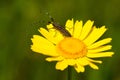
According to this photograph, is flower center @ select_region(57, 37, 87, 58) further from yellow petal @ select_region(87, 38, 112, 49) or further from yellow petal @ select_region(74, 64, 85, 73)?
yellow petal @ select_region(74, 64, 85, 73)

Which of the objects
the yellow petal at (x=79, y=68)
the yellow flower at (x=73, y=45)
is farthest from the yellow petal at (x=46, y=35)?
the yellow petal at (x=79, y=68)

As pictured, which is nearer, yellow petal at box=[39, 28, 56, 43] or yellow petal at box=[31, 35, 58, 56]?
yellow petal at box=[31, 35, 58, 56]

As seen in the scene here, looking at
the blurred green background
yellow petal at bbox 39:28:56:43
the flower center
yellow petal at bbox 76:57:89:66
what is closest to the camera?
yellow petal at bbox 76:57:89:66

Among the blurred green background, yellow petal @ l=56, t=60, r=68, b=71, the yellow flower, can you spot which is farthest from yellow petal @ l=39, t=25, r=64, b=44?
the blurred green background

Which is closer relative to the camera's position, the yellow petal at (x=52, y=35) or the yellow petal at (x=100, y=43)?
the yellow petal at (x=100, y=43)

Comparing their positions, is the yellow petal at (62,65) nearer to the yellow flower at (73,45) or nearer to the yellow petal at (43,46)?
the yellow flower at (73,45)

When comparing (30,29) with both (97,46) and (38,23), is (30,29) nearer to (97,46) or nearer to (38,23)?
(38,23)

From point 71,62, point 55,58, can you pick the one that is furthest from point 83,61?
point 55,58

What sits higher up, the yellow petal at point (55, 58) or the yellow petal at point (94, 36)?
the yellow petal at point (94, 36)
